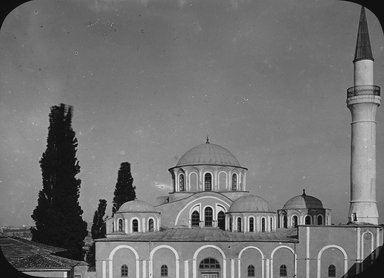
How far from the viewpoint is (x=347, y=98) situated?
2189 cm

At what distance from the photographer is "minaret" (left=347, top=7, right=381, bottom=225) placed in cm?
2077

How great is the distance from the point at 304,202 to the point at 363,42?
31.9 ft

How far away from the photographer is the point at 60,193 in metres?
22.8

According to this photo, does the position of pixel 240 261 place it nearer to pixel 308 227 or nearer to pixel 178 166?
pixel 308 227

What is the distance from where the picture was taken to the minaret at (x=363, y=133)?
20766 millimetres

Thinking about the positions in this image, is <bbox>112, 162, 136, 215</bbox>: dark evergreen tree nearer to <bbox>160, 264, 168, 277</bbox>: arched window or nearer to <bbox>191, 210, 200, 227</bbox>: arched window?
<bbox>191, 210, 200, 227</bbox>: arched window

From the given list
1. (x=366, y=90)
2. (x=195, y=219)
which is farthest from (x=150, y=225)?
(x=366, y=90)

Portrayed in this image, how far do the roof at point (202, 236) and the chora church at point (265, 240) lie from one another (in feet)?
0.17

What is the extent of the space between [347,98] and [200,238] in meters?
10.8

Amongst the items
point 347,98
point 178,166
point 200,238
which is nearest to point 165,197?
point 178,166

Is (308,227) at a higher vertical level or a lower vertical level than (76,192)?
lower

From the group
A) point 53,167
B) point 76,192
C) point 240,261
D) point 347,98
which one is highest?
point 347,98

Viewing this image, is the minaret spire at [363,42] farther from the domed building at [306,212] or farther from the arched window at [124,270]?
the arched window at [124,270]

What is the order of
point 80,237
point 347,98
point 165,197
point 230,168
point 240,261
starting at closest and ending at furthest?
point 240,261
point 347,98
point 80,237
point 230,168
point 165,197
